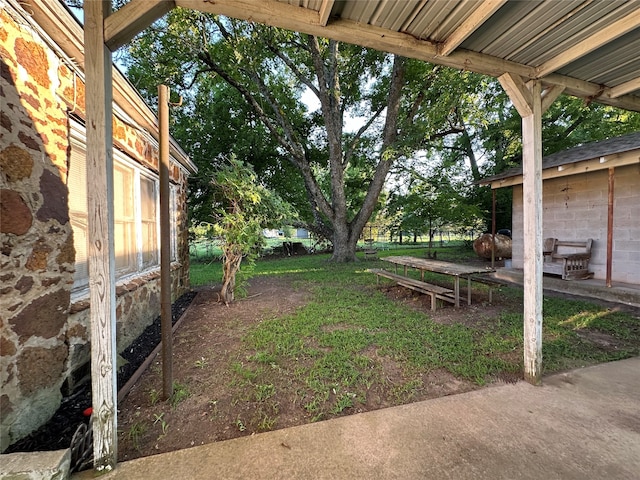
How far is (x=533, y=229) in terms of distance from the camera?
245cm

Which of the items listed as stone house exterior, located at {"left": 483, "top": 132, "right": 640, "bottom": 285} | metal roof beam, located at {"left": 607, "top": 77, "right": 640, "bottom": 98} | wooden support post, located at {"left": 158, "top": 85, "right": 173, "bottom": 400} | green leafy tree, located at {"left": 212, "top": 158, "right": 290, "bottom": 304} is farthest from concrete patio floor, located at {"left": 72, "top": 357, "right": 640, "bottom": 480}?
stone house exterior, located at {"left": 483, "top": 132, "right": 640, "bottom": 285}

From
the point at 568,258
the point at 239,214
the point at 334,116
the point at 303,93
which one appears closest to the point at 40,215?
the point at 239,214

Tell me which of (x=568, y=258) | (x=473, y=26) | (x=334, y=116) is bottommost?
(x=568, y=258)

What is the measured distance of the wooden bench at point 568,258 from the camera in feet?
20.3

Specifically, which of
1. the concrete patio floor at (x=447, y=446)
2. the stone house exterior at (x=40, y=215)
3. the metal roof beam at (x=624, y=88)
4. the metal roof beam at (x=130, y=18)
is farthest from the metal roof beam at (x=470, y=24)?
the concrete patio floor at (x=447, y=446)

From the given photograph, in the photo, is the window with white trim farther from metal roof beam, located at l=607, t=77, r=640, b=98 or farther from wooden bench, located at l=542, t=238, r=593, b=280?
wooden bench, located at l=542, t=238, r=593, b=280

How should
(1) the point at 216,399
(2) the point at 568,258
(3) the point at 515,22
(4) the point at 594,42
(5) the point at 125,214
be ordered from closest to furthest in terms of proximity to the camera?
(3) the point at 515,22, (4) the point at 594,42, (1) the point at 216,399, (5) the point at 125,214, (2) the point at 568,258

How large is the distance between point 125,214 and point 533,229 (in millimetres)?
4625

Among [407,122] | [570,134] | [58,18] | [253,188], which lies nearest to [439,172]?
[570,134]

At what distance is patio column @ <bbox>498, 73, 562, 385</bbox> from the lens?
2.45 m

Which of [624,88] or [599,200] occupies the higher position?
[624,88]

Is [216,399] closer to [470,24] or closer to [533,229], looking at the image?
[533,229]

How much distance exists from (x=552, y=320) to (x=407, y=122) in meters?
7.58

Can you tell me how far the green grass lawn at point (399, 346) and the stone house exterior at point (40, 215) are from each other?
145 centimetres
